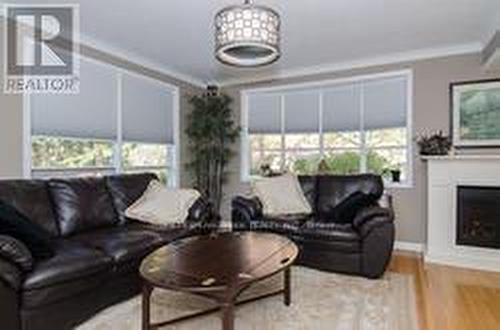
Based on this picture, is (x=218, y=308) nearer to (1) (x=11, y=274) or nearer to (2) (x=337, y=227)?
(1) (x=11, y=274)

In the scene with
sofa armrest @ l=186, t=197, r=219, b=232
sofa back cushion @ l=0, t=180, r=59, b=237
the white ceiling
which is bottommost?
sofa armrest @ l=186, t=197, r=219, b=232

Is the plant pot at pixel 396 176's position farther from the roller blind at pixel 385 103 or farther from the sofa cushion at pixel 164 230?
the sofa cushion at pixel 164 230

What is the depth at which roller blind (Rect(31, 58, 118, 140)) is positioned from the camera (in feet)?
11.7

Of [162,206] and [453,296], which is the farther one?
[162,206]

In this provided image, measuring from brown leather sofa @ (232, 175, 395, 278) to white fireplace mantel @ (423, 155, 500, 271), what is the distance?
614mm

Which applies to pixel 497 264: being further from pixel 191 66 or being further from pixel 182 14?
pixel 191 66

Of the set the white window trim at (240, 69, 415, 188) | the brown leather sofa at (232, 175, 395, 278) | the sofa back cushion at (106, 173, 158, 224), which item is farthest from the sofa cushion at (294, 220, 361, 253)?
the sofa back cushion at (106, 173, 158, 224)

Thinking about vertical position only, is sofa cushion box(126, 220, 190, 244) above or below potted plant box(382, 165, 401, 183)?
below

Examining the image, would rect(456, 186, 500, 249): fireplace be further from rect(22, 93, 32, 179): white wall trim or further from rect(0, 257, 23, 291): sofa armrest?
rect(22, 93, 32, 179): white wall trim

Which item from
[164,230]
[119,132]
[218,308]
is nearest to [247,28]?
[218,308]

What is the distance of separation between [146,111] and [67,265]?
2.91m

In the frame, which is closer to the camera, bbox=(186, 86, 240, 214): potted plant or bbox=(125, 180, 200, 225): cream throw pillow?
bbox=(125, 180, 200, 225): cream throw pillow

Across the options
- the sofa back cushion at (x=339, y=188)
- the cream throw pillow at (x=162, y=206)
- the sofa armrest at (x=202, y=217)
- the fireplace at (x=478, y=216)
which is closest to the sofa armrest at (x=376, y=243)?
the sofa back cushion at (x=339, y=188)

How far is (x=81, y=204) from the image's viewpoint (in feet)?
11.0
